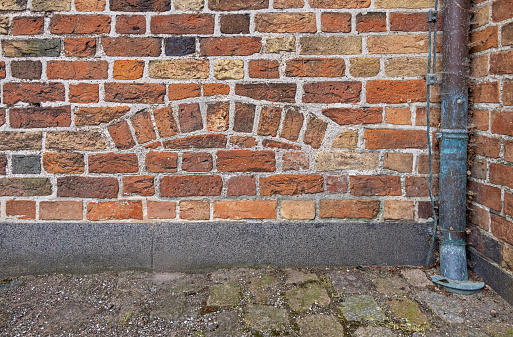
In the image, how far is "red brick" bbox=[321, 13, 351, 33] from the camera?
201 cm

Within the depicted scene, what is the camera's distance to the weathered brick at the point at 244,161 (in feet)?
6.75

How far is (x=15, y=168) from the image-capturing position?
205cm

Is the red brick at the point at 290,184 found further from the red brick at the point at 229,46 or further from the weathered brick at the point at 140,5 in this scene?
the weathered brick at the point at 140,5

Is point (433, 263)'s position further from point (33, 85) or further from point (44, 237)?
point (33, 85)

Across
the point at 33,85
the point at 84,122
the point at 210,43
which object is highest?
the point at 210,43

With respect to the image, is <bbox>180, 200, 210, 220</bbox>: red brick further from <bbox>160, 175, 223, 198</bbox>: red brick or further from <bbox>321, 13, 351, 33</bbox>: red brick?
<bbox>321, 13, 351, 33</bbox>: red brick

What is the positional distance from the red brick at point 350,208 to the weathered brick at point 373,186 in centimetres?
6

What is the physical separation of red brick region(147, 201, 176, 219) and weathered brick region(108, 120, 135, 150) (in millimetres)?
355

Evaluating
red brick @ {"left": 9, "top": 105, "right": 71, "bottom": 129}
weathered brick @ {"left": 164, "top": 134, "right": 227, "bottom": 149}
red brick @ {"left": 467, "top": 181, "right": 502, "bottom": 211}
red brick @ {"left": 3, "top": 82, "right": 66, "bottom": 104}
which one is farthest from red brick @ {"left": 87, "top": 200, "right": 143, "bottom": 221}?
red brick @ {"left": 467, "top": 181, "right": 502, "bottom": 211}

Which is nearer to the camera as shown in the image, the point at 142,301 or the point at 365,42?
the point at 142,301

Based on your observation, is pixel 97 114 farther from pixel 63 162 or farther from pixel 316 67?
pixel 316 67

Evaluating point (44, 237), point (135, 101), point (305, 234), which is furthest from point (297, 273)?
point (44, 237)

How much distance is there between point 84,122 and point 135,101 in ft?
1.03

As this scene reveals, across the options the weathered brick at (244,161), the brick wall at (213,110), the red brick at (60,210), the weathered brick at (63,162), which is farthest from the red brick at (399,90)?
the red brick at (60,210)
